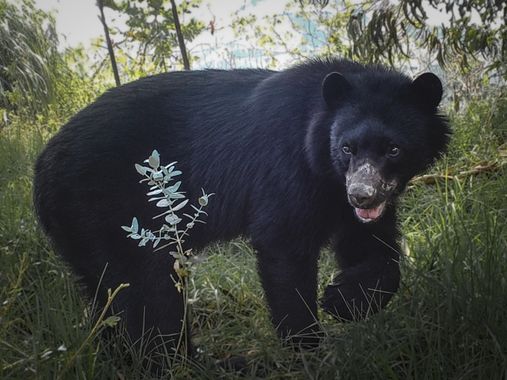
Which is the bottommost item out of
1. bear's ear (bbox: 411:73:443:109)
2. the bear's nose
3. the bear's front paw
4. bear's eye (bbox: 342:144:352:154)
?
the bear's front paw

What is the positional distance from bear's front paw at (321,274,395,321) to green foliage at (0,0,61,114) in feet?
22.8

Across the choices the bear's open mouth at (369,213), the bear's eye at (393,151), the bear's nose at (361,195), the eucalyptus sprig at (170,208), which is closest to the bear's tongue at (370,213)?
the bear's open mouth at (369,213)

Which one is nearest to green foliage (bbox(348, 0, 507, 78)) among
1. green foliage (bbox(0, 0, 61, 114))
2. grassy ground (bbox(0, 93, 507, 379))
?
grassy ground (bbox(0, 93, 507, 379))

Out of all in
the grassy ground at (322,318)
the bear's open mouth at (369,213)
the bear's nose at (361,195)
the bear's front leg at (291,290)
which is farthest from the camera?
the bear's front leg at (291,290)

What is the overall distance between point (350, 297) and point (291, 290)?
26 centimetres

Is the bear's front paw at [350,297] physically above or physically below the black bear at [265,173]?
below

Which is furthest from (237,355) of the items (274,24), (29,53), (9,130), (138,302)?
(29,53)

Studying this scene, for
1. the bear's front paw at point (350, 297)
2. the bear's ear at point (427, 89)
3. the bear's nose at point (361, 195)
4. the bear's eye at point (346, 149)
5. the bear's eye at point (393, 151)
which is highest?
the bear's ear at point (427, 89)

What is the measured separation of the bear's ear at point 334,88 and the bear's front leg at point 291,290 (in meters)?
0.66

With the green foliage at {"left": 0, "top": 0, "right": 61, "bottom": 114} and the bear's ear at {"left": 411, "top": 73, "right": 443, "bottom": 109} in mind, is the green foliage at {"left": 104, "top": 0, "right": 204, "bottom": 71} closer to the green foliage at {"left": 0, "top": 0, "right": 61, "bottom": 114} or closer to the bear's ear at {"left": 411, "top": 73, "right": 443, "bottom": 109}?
the green foliage at {"left": 0, "top": 0, "right": 61, "bottom": 114}

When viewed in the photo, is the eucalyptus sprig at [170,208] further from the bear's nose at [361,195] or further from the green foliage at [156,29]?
the green foliage at [156,29]

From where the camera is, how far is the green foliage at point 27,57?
29.7ft

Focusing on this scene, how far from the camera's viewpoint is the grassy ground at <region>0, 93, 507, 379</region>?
2123mm

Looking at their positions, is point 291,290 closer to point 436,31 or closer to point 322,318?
point 322,318
